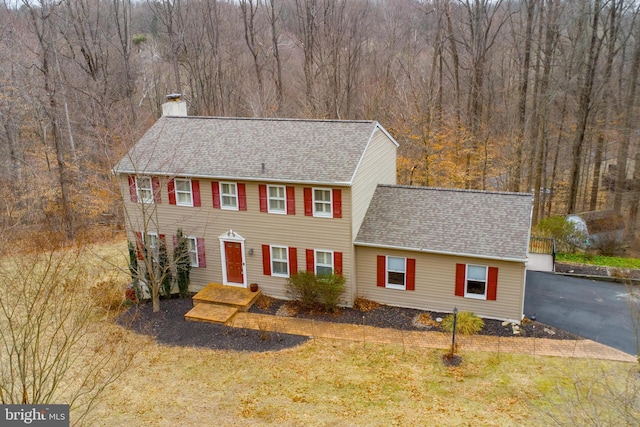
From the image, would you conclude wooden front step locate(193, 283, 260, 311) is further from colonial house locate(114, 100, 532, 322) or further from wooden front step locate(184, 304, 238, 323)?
colonial house locate(114, 100, 532, 322)

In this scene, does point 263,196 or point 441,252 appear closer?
point 441,252

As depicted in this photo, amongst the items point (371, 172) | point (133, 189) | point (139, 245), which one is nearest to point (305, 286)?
point (371, 172)

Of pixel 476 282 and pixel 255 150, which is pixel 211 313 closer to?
pixel 255 150

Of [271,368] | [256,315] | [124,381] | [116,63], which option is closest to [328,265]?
[256,315]

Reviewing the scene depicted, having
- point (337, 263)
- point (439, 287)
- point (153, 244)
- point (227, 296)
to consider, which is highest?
point (153, 244)

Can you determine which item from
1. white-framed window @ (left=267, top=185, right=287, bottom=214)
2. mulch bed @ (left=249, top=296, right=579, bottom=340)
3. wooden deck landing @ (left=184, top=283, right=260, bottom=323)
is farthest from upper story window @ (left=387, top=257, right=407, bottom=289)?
wooden deck landing @ (left=184, top=283, right=260, bottom=323)

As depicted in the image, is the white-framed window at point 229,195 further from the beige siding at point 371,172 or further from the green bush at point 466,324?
the green bush at point 466,324

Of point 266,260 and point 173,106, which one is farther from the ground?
point 173,106
